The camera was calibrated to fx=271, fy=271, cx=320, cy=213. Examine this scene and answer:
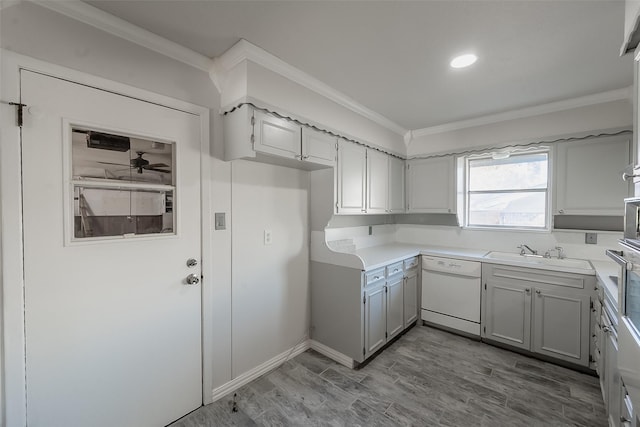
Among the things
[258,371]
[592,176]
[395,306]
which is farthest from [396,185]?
[258,371]

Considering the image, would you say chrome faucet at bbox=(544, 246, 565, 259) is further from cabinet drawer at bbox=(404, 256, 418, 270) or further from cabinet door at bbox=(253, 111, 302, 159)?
cabinet door at bbox=(253, 111, 302, 159)

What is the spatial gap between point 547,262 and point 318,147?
2.49m

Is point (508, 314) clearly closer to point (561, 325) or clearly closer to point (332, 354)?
point (561, 325)

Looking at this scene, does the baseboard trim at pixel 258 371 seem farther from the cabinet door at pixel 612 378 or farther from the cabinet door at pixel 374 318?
the cabinet door at pixel 612 378

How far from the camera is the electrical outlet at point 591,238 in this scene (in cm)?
265

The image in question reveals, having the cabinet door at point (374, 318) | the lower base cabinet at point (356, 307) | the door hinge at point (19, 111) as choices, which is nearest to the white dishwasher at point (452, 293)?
the lower base cabinet at point (356, 307)

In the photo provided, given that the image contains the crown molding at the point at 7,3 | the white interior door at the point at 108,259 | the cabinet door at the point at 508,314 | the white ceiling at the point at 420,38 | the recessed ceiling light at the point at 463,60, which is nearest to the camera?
the crown molding at the point at 7,3

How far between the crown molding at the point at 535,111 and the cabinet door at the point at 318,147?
172cm

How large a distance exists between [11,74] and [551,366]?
4.22 meters

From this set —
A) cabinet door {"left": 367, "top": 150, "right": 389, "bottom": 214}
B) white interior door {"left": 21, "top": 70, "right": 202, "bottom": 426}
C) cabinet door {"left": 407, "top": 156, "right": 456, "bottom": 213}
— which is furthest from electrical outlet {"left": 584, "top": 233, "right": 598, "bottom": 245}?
white interior door {"left": 21, "top": 70, "right": 202, "bottom": 426}

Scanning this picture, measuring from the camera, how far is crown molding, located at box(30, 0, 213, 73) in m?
1.37

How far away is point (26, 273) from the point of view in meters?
1.31

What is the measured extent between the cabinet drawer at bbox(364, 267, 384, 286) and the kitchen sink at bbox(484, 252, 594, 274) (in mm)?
1243

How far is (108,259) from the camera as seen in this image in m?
Result: 1.55
